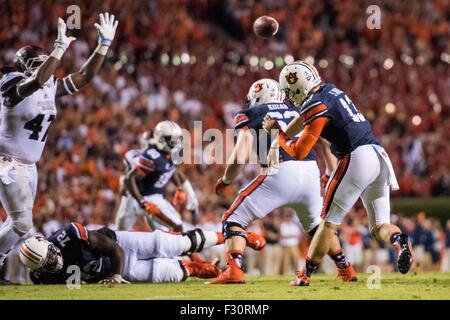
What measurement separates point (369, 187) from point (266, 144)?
3.89 ft

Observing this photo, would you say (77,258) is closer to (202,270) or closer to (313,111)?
(202,270)

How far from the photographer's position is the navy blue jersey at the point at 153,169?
9.77 m

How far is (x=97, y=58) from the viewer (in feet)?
25.0

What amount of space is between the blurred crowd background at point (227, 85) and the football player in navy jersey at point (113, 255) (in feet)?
14.2

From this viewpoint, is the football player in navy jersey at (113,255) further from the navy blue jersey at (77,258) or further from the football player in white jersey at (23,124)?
the football player in white jersey at (23,124)

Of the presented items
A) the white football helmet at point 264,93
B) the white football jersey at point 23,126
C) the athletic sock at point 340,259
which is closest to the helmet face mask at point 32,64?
the white football jersey at point 23,126

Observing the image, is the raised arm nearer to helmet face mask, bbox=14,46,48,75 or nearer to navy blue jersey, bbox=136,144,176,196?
helmet face mask, bbox=14,46,48,75

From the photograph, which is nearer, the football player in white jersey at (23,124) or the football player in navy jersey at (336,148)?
the football player in navy jersey at (336,148)

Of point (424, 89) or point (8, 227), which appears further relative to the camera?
point (424, 89)

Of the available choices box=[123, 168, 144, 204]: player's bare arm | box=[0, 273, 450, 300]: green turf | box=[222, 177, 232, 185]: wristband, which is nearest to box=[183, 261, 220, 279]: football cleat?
box=[0, 273, 450, 300]: green turf

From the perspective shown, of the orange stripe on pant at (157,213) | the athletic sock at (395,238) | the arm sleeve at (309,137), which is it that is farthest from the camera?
the orange stripe on pant at (157,213)

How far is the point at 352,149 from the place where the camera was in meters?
6.74

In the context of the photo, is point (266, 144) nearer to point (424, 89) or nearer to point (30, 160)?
point (30, 160)
